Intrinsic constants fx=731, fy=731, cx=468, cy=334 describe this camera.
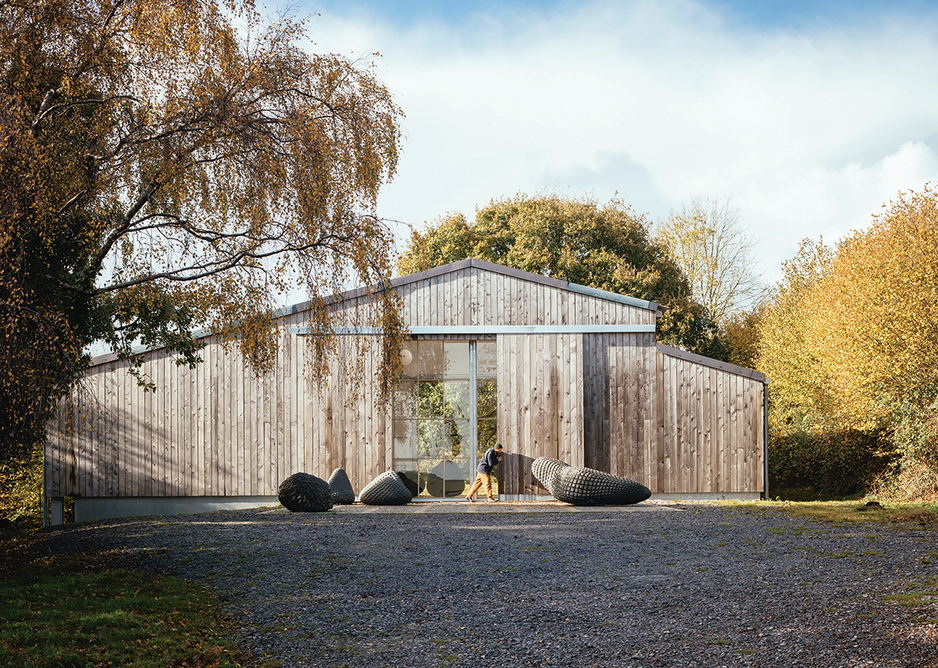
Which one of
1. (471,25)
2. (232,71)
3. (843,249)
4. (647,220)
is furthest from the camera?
(647,220)

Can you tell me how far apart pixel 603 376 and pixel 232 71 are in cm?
894

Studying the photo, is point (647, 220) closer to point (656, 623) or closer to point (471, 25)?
point (471, 25)

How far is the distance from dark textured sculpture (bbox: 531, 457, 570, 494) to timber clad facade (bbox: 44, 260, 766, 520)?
0.24 metres

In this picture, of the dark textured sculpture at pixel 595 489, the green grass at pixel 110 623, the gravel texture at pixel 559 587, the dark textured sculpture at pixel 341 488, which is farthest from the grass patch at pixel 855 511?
the green grass at pixel 110 623

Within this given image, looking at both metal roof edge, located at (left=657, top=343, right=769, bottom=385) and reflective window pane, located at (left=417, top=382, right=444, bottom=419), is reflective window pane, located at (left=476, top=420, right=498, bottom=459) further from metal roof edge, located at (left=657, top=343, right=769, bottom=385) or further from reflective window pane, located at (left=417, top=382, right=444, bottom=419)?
metal roof edge, located at (left=657, top=343, right=769, bottom=385)

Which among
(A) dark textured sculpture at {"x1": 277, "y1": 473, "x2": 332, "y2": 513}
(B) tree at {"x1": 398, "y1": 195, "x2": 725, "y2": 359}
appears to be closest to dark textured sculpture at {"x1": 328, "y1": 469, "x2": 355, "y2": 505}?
(A) dark textured sculpture at {"x1": 277, "y1": 473, "x2": 332, "y2": 513}

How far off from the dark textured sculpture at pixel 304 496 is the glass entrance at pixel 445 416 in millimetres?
2070

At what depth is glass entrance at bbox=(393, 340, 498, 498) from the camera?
554 inches

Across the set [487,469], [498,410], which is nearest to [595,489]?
[487,469]

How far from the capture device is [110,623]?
538 cm

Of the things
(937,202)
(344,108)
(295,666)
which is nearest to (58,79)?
(344,108)

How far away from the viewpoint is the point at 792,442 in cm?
1953

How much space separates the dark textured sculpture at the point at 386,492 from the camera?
519 inches

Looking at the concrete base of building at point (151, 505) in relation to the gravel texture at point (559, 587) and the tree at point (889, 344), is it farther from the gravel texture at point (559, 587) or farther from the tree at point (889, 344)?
the tree at point (889, 344)
